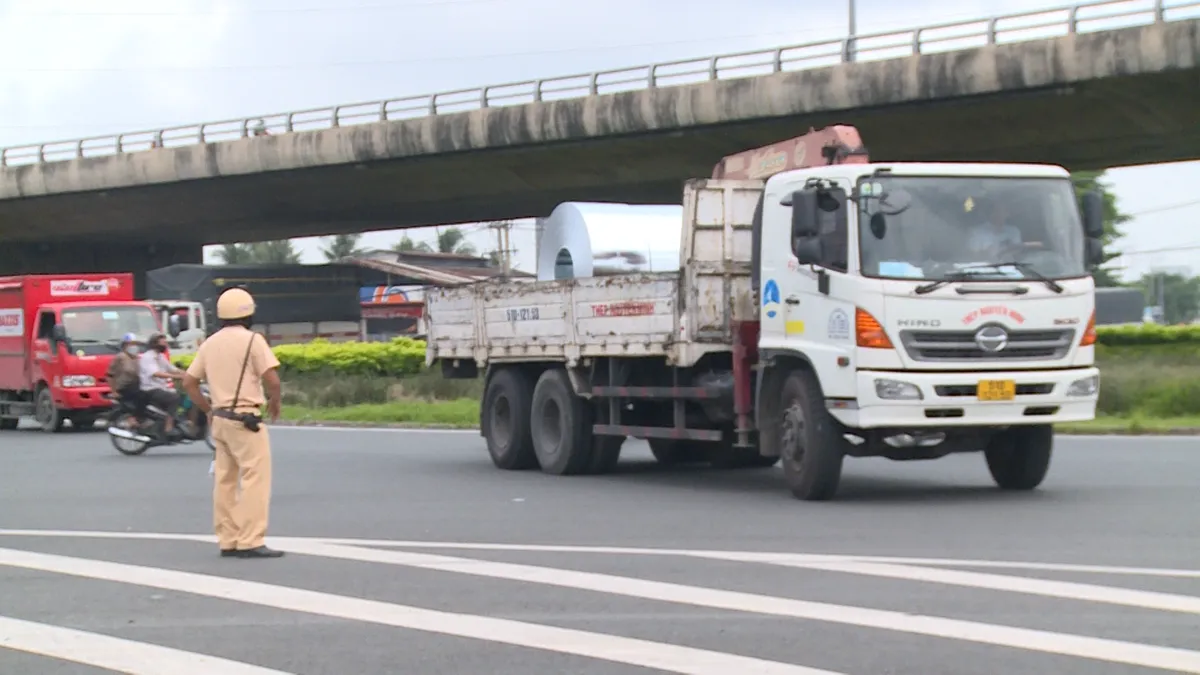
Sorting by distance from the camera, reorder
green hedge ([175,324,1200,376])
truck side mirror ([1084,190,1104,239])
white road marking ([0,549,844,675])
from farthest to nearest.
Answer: green hedge ([175,324,1200,376]) < truck side mirror ([1084,190,1104,239]) < white road marking ([0,549,844,675])

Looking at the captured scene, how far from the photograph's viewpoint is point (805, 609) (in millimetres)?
7871

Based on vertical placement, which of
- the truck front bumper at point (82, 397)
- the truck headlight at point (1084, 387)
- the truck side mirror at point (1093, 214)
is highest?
the truck side mirror at point (1093, 214)

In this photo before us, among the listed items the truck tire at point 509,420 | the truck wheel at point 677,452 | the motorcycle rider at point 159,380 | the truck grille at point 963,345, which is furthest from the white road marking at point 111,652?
the motorcycle rider at point 159,380

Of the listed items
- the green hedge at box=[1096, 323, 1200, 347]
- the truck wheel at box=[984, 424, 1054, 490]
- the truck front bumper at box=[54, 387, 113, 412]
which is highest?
the green hedge at box=[1096, 323, 1200, 347]

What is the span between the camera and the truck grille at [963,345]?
12.0 m

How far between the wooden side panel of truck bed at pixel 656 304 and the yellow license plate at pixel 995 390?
2.44m

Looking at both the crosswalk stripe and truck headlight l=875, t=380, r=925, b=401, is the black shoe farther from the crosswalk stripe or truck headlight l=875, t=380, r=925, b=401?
truck headlight l=875, t=380, r=925, b=401

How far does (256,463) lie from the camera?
397 inches

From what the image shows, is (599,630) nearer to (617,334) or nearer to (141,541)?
(141,541)

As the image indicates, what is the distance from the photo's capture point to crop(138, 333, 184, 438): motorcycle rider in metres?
21.1

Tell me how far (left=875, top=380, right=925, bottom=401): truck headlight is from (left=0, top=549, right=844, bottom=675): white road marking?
198 inches

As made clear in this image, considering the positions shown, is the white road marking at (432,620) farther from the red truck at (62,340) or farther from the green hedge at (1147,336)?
the green hedge at (1147,336)

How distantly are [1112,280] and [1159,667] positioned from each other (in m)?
90.3

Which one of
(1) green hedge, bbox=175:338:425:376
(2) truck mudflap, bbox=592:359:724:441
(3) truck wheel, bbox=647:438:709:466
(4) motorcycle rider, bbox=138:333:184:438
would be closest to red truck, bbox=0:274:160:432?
(1) green hedge, bbox=175:338:425:376
